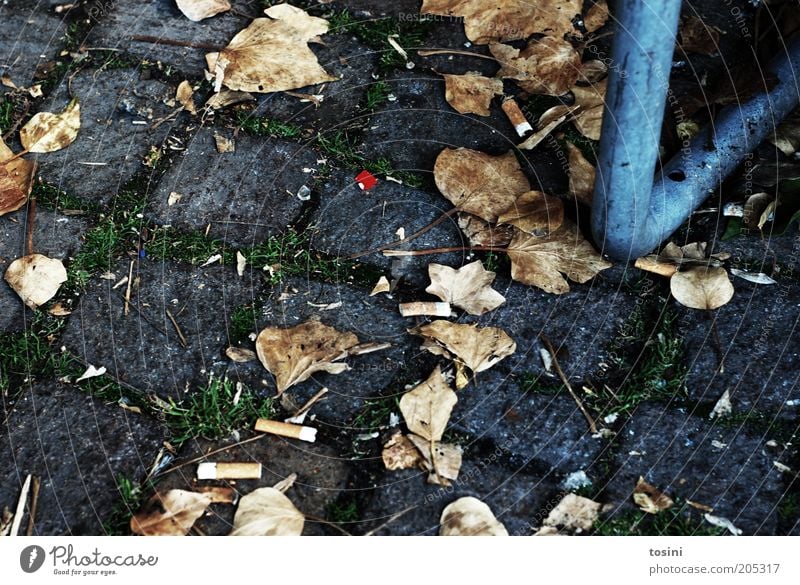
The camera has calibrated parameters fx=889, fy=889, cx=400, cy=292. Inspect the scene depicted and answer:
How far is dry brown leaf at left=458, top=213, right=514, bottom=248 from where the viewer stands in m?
1.79

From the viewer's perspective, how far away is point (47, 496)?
148cm

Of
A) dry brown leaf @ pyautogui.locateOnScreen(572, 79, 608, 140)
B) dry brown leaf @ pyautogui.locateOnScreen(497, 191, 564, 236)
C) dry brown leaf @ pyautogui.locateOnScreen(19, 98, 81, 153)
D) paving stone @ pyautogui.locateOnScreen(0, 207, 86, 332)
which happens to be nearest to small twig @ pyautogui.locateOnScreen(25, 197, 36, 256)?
paving stone @ pyautogui.locateOnScreen(0, 207, 86, 332)

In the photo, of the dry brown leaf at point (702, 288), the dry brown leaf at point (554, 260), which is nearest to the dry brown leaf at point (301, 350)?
the dry brown leaf at point (554, 260)

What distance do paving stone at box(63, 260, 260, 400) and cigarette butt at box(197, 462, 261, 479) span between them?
0.17 m

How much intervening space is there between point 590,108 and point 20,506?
1408 mm

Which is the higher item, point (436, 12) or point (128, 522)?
point (436, 12)

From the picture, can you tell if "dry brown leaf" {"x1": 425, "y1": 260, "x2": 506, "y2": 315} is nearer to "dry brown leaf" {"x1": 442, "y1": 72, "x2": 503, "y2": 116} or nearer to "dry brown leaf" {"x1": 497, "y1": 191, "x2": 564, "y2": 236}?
"dry brown leaf" {"x1": 497, "y1": 191, "x2": 564, "y2": 236}

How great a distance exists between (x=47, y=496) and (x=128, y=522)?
154mm

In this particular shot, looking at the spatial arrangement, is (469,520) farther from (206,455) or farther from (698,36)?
(698,36)
